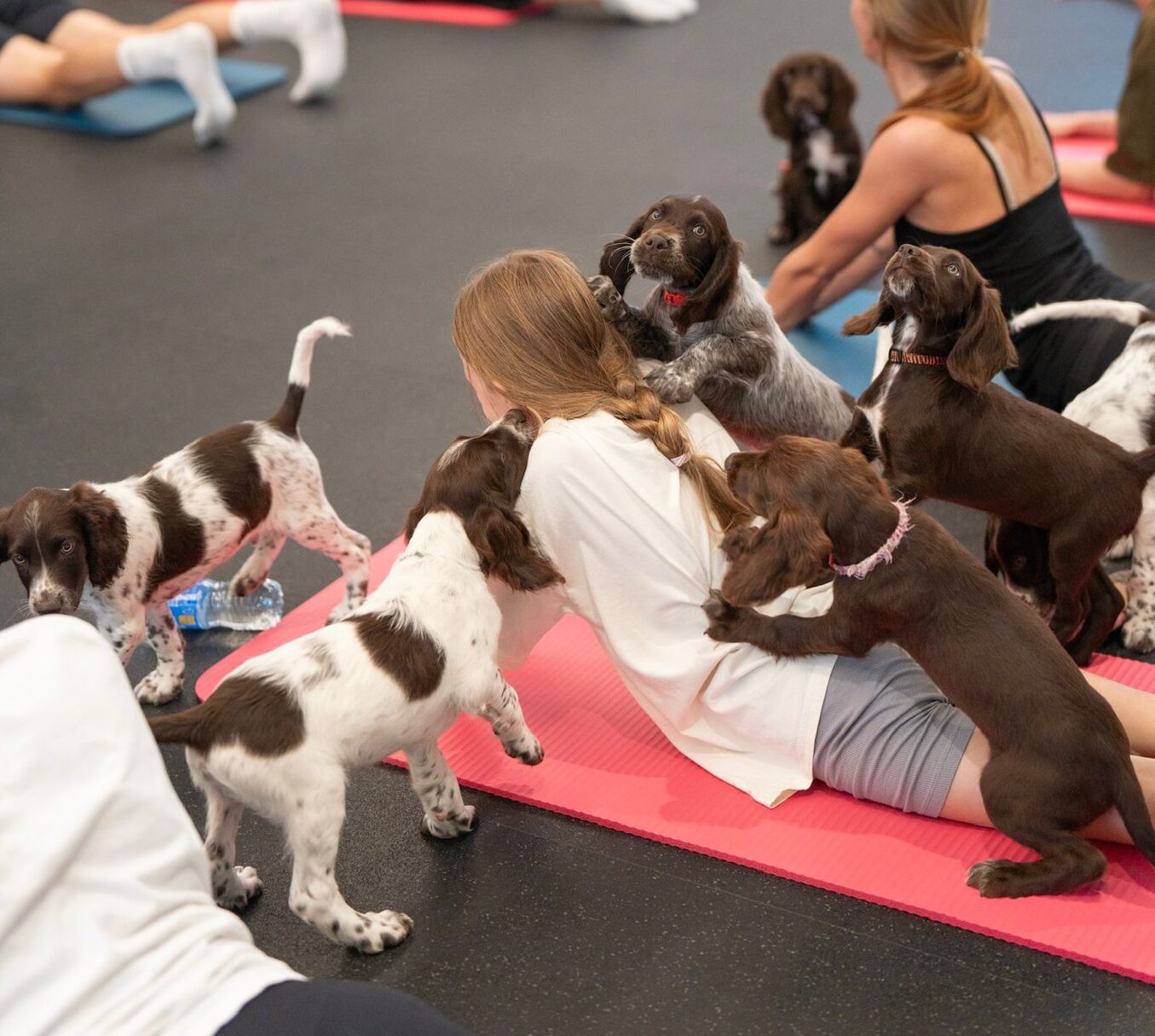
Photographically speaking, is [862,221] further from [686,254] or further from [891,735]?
[891,735]

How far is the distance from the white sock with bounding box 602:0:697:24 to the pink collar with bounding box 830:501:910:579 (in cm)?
700

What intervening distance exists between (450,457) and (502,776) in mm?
727

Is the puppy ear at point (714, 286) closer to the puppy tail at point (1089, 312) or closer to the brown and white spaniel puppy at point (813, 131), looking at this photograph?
the puppy tail at point (1089, 312)

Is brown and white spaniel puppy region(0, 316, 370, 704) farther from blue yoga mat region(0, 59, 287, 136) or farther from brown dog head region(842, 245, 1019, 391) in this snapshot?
blue yoga mat region(0, 59, 287, 136)

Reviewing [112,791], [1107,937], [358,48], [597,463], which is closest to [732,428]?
[597,463]

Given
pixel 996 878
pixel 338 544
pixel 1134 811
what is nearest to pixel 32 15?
pixel 338 544

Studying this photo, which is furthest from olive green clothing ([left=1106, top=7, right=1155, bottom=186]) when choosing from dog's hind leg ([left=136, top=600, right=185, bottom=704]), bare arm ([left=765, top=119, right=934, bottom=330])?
dog's hind leg ([left=136, top=600, right=185, bottom=704])

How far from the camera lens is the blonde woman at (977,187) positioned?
3.37m

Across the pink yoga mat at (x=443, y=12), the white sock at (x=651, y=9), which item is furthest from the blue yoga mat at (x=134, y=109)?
the white sock at (x=651, y=9)

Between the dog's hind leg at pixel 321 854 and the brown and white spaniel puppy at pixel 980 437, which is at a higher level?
the brown and white spaniel puppy at pixel 980 437

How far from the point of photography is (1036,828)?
7.15ft

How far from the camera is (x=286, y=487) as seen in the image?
3.10 meters

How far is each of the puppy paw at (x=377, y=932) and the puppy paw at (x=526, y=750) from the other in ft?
1.25

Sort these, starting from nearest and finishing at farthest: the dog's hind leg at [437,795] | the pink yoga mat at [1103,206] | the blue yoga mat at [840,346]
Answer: the dog's hind leg at [437,795] → the blue yoga mat at [840,346] → the pink yoga mat at [1103,206]
